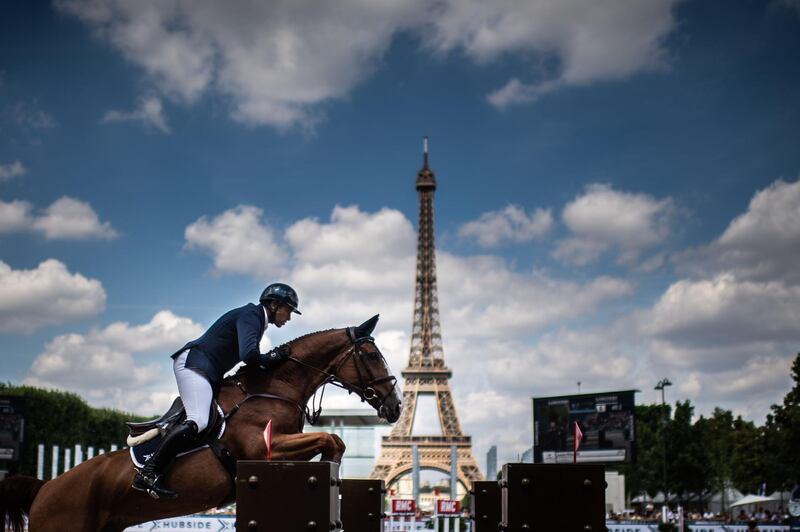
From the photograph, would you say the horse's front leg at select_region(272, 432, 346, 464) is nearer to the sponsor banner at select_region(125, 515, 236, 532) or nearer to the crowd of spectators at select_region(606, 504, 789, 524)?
the sponsor banner at select_region(125, 515, 236, 532)

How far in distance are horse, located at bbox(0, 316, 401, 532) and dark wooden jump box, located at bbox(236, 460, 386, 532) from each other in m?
1.05

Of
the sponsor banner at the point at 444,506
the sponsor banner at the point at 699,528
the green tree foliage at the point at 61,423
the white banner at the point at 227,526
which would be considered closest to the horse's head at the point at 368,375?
the sponsor banner at the point at 444,506

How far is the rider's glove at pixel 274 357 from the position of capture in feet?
24.0

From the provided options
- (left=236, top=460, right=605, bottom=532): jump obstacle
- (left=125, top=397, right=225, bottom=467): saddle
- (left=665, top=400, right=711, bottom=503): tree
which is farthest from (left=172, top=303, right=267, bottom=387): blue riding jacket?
(left=665, top=400, right=711, bottom=503): tree

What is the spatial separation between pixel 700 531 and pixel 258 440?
27.4m

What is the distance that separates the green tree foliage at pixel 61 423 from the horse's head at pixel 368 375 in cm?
4790

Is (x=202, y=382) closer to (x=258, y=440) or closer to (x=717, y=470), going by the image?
(x=258, y=440)

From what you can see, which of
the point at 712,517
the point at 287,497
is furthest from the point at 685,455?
the point at 287,497

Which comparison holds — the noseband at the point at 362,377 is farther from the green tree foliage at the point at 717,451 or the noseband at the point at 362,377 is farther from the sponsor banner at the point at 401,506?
the green tree foliage at the point at 717,451

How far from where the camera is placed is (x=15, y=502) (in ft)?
25.5

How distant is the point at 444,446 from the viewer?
6938 centimetres

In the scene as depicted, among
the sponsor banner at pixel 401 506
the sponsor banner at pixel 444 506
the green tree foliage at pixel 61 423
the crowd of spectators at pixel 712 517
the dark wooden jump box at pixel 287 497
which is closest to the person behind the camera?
the dark wooden jump box at pixel 287 497

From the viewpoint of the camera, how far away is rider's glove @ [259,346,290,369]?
24.0 ft

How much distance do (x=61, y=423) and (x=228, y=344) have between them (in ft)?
173
